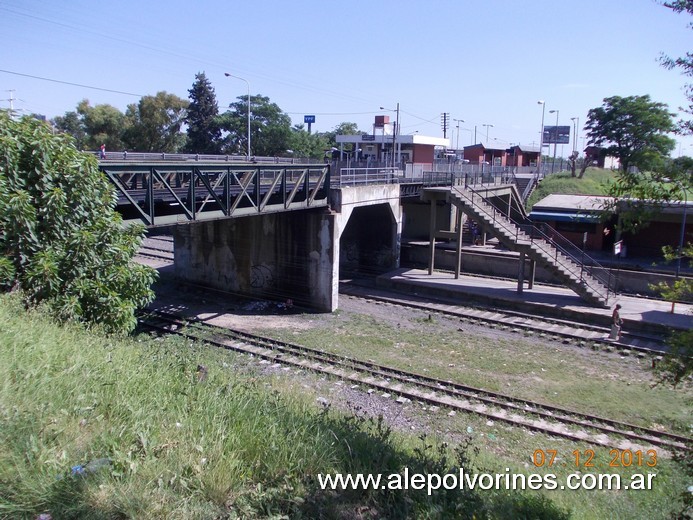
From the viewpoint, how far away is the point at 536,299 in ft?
76.0

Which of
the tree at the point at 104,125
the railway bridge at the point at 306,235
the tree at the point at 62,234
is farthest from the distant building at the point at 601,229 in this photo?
the tree at the point at 104,125

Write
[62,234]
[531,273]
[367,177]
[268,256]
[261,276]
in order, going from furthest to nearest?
[367,177] → [531,273] → [261,276] → [268,256] → [62,234]

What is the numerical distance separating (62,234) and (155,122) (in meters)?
50.8

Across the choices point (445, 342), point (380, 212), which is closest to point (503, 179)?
point (380, 212)

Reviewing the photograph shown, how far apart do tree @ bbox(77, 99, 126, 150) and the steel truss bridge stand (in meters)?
41.2

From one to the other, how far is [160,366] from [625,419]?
36.0 feet

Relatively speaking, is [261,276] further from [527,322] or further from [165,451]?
[165,451]

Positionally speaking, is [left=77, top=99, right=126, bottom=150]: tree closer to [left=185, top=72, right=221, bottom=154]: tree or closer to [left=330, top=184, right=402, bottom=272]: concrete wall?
[left=185, top=72, right=221, bottom=154]: tree

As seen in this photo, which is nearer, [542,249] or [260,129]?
[542,249]

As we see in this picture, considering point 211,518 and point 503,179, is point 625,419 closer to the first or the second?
point 211,518

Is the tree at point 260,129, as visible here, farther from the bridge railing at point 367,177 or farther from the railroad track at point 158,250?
the bridge railing at point 367,177

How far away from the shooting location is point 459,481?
5828 mm

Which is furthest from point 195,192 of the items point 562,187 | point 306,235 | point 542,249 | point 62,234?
point 562,187

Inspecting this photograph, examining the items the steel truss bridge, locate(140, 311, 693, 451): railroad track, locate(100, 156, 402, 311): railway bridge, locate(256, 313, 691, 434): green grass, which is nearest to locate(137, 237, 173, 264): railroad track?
locate(100, 156, 402, 311): railway bridge
